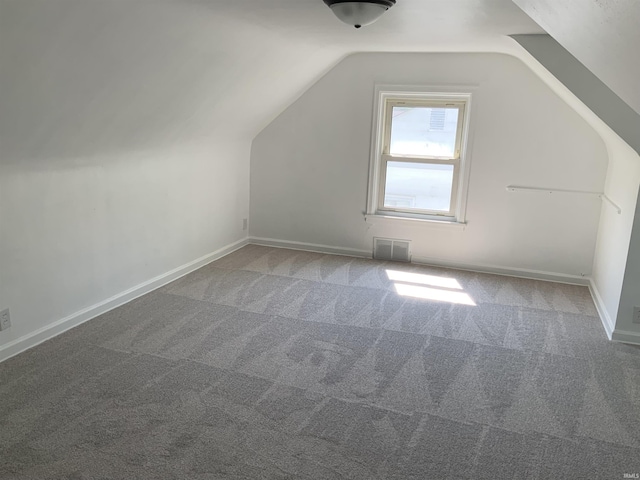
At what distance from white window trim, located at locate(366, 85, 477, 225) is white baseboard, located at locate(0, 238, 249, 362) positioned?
1.70 meters

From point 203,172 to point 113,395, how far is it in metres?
2.56

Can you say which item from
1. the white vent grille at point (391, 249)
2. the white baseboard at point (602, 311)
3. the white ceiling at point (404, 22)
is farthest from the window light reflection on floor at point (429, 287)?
the white ceiling at point (404, 22)

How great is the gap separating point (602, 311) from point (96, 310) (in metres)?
3.74

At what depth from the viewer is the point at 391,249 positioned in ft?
17.5

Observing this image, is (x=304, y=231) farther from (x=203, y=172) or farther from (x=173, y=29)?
(x=173, y=29)

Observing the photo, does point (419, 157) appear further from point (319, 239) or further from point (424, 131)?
point (319, 239)

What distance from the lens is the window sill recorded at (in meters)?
5.07

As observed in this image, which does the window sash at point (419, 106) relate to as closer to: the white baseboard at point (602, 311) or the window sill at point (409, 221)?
the window sill at point (409, 221)

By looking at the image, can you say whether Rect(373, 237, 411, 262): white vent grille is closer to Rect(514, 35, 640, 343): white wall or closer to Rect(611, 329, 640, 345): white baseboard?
Rect(514, 35, 640, 343): white wall

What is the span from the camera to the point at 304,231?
5578 mm

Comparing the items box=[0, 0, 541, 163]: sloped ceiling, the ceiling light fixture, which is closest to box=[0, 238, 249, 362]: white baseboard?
box=[0, 0, 541, 163]: sloped ceiling

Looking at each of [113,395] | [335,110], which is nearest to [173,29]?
A: [113,395]

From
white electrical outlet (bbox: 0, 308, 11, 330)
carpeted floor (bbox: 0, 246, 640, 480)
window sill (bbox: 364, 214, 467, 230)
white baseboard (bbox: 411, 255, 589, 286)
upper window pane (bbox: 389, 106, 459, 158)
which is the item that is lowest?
carpeted floor (bbox: 0, 246, 640, 480)

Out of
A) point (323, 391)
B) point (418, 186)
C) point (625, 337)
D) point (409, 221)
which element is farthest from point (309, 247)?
point (625, 337)
